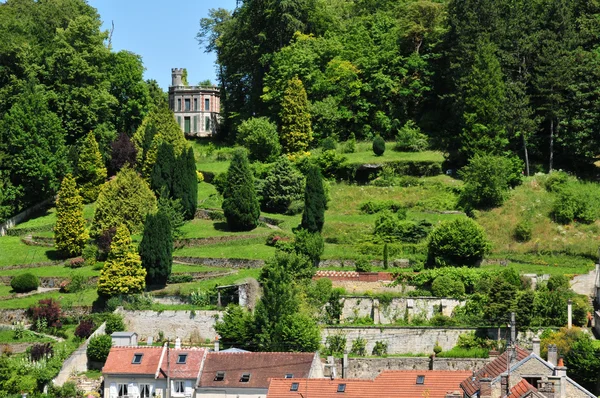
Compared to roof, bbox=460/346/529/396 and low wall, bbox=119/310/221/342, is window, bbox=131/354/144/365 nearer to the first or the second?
low wall, bbox=119/310/221/342

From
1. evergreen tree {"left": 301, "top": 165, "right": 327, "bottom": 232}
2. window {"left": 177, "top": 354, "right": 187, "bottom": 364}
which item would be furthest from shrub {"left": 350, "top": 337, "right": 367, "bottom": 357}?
evergreen tree {"left": 301, "top": 165, "right": 327, "bottom": 232}

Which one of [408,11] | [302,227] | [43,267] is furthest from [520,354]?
[408,11]

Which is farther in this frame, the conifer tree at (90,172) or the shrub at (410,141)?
the shrub at (410,141)

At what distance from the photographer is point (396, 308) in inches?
2832

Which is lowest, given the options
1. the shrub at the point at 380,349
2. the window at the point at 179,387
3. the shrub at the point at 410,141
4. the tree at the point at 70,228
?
the window at the point at 179,387

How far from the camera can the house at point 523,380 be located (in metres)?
45.1

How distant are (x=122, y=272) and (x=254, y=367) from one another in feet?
41.8

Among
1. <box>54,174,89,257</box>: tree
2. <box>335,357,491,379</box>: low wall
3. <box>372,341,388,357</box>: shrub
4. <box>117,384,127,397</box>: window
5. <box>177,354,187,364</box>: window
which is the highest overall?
<box>54,174,89,257</box>: tree

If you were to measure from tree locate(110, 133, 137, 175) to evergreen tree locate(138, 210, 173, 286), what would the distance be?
17.5 meters

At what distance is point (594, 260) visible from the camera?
77062 mm

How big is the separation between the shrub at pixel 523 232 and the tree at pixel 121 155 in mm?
26382

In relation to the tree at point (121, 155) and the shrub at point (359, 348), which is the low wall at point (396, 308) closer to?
the shrub at point (359, 348)

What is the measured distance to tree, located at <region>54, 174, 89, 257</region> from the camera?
8056 cm

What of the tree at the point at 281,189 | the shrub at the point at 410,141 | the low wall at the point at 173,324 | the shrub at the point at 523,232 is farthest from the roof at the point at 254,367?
the shrub at the point at 410,141
